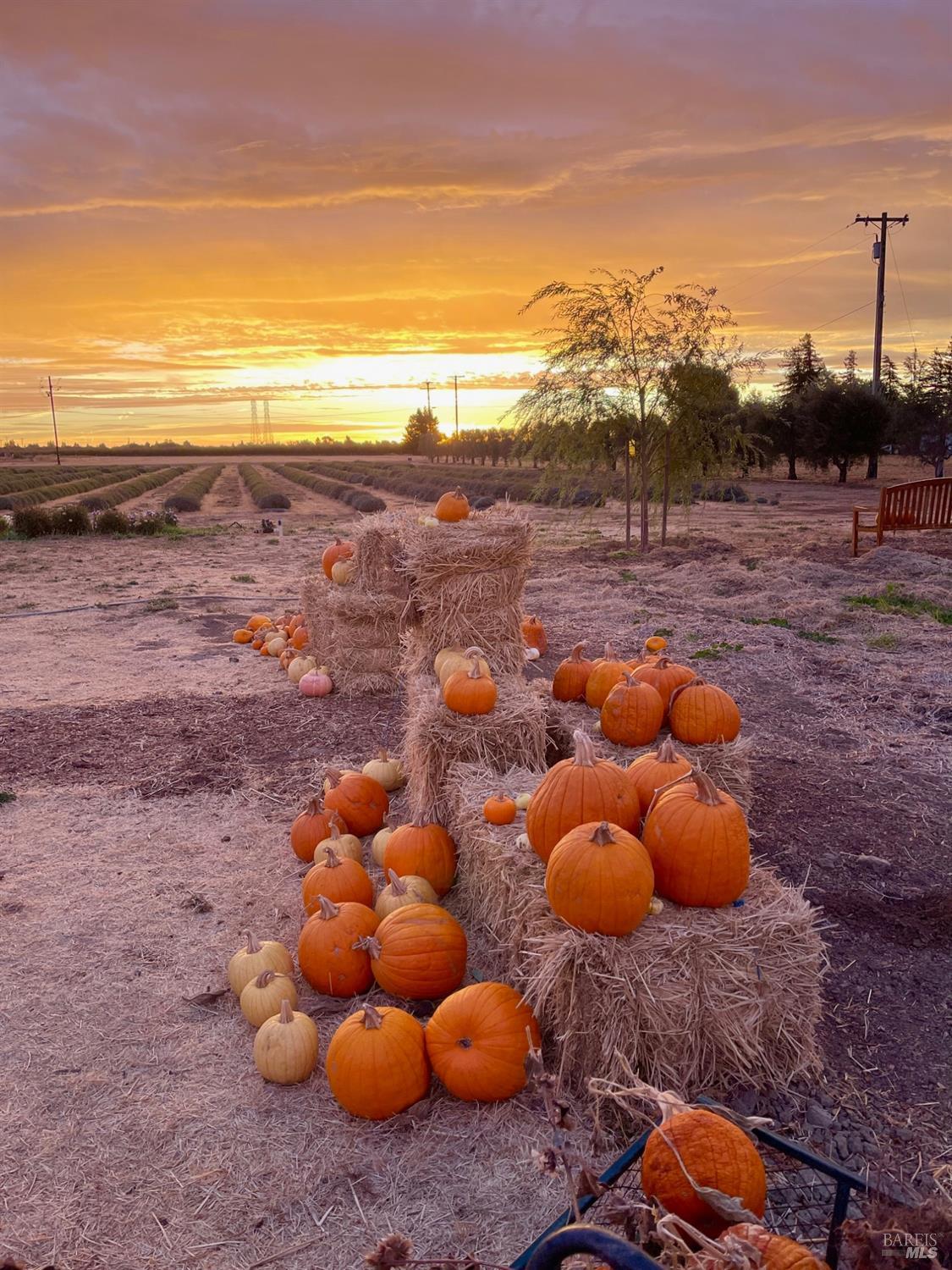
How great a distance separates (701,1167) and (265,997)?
2094mm

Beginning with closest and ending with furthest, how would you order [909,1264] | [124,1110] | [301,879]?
[909,1264], [124,1110], [301,879]

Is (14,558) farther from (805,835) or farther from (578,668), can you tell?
(805,835)

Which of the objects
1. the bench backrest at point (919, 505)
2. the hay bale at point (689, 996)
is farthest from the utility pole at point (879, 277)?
the hay bale at point (689, 996)

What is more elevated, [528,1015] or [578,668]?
[578,668]

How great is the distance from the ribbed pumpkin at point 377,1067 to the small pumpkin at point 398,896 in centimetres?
84

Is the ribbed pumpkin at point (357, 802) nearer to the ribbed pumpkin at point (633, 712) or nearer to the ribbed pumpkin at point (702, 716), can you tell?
the ribbed pumpkin at point (633, 712)

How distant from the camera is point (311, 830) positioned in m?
4.86

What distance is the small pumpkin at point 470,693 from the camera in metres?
4.81

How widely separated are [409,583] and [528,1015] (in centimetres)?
362

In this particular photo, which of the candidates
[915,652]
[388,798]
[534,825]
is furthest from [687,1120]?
[915,652]

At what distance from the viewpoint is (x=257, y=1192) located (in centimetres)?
276

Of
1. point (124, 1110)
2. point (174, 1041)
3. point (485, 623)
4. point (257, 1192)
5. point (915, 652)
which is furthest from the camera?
point (915, 652)

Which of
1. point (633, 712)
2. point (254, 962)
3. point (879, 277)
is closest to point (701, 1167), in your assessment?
point (254, 962)

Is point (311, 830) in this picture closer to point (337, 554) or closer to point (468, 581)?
point (468, 581)
